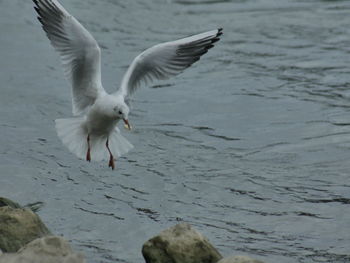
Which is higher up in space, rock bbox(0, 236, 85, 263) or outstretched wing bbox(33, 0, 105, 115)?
outstretched wing bbox(33, 0, 105, 115)

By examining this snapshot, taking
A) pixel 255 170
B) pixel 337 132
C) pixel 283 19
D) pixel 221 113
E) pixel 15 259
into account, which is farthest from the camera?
pixel 283 19

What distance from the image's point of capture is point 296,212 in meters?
Answer: 9.76

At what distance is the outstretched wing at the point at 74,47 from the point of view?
30.4 feet

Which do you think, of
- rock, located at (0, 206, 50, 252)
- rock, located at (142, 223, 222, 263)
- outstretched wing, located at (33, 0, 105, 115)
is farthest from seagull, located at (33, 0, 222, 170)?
rock, located at (142, 223, 222, 263)

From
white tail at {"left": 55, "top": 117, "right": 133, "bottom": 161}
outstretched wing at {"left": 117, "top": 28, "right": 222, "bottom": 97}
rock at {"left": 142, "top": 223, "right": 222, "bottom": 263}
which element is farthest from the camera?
white tail at {"left": 55, "top": 117, "right": 133, "bottom": 161}

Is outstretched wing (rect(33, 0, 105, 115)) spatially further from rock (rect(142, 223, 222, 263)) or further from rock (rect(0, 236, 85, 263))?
rock (rect(0, 236, 85, 263))

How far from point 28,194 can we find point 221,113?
13.1 ft

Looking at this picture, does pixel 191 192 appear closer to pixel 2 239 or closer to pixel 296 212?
pixel 296 212

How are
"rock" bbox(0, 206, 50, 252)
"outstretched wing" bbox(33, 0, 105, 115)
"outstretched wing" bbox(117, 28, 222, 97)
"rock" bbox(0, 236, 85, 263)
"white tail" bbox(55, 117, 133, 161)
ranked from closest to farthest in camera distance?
"rock" bbox(0, 236, 85, 263) → "rock" bbox(0, 206, 50, 252) → "outstretched wing" bbox(33, 0, 105, 115) → "outstretched wing" bbox(117, 28, 222, 97) → "white tail" bbox(55, 117, 133, 161)

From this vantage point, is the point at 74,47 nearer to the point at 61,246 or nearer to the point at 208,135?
the point at 61,246

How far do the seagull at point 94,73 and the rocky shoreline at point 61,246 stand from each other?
1910mm

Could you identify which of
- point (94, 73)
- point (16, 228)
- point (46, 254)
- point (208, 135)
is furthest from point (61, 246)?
point (208, 135)

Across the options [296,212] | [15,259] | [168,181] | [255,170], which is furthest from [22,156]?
[15,259]

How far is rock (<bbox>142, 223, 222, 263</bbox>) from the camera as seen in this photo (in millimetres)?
7227
